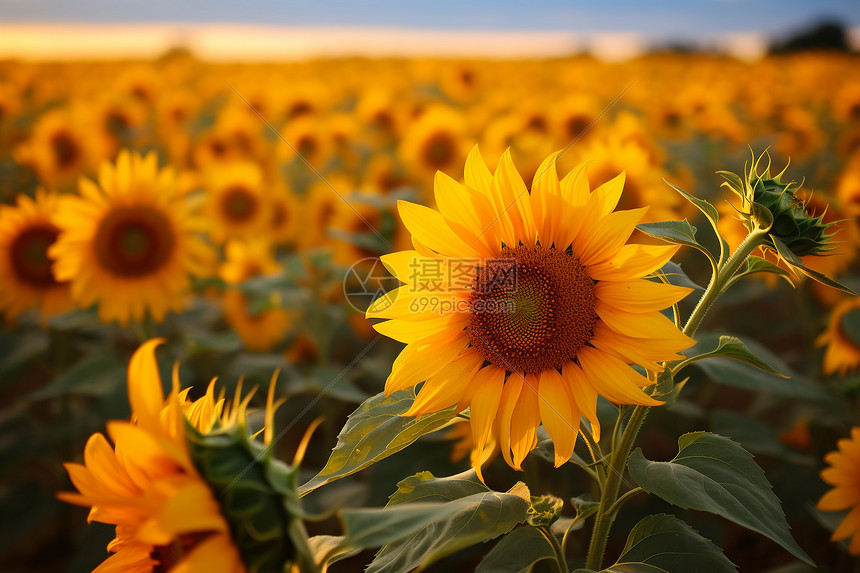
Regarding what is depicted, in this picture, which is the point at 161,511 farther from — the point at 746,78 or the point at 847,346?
the point at 746,78

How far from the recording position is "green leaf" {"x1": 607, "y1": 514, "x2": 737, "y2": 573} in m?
1.10

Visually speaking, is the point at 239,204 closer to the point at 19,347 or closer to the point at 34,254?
the point at 34,254

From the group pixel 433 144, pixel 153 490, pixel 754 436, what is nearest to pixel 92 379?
pixel 153 490

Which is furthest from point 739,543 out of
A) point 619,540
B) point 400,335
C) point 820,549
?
point 400,335

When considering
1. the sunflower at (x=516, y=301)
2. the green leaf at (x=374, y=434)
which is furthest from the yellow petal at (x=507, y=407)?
the green leaf at (x=374, y=434)

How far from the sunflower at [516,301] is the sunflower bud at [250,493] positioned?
1.36 feet

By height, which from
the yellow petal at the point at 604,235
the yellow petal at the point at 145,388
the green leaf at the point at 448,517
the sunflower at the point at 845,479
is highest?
the yellow petal at the point at 145,388

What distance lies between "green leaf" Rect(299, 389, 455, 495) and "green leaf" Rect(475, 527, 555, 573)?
0.26 metres

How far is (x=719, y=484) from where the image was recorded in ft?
3.58

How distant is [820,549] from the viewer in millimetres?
2824

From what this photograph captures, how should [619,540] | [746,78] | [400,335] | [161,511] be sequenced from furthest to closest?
[746,78] < [619,540] < [400,335] < [161,511]

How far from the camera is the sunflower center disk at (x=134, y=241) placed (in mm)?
3125

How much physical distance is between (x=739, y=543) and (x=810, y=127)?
5707mm

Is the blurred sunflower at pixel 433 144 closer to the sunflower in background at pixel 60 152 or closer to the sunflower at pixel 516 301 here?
the sunflower in background at pixel 60 152
